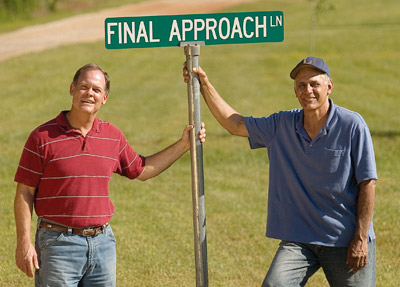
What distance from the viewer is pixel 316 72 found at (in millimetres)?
4895

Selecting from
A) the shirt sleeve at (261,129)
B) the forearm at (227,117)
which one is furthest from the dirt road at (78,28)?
the shirt sleeve at (261,129)

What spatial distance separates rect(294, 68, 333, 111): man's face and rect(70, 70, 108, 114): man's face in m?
1.15

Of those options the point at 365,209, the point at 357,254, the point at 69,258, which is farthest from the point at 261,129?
the point at 69,258

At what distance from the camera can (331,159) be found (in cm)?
480

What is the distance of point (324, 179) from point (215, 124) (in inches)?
471

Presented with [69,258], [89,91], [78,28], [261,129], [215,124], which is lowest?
[69,258]

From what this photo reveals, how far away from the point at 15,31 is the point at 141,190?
24989mm

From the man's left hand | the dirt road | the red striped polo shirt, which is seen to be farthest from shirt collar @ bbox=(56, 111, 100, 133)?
the dirt road

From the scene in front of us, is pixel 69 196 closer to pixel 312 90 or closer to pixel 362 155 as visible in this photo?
pixel 312 90

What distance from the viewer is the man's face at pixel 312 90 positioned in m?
4.86

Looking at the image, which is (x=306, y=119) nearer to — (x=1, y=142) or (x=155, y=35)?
(x=155, y=35)

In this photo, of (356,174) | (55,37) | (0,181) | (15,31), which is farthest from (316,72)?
(15,31)

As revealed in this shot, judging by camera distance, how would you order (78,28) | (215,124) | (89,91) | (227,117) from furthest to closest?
1. (78,28)
2. (215,124)
3. (227,117)
4. (89,91)

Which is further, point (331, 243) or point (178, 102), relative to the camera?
point (178, 102)
